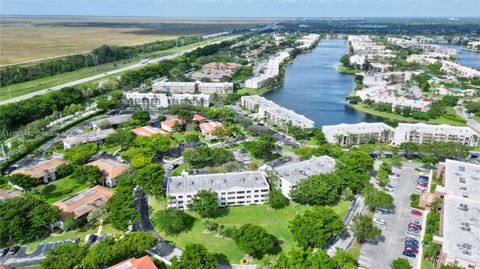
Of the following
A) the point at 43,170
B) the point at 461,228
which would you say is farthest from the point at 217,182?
the point at 461,228

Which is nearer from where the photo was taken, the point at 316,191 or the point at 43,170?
the point at 316,191

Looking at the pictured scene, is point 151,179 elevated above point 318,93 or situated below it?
below

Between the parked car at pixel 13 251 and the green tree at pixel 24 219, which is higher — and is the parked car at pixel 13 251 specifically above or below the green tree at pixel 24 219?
below

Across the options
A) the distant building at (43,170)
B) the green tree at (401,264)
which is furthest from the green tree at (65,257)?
the green tree at (401,264)

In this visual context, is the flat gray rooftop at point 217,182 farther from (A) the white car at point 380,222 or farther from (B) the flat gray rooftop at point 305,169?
(A) the white car at point 380,222

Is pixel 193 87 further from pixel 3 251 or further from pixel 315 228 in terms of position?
pixel 315 228

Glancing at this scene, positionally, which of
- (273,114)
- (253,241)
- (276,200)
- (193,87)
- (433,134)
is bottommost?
(276,200)
